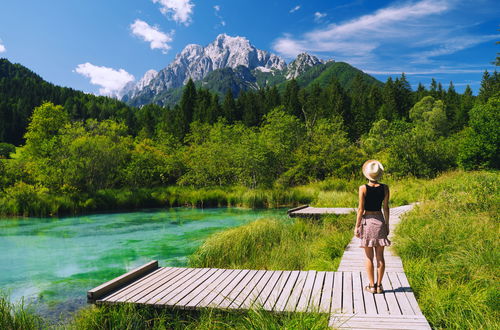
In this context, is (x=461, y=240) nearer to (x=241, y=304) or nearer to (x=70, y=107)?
(x=241, y=304)

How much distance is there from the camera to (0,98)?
7000 cm

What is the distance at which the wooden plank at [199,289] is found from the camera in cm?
388

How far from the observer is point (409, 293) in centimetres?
384

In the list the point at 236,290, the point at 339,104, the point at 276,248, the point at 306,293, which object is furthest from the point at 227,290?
the point at 339,104

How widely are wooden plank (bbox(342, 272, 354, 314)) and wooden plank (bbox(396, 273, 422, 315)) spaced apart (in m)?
0.59

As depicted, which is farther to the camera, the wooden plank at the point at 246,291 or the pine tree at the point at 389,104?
the pine tree at the point at 389,104

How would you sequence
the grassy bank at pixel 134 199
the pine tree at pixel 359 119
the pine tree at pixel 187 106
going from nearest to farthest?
the grassy bank at pixel 134 199 < the pine tree at pixel 359 119 < the pine tree at pixel 187 106

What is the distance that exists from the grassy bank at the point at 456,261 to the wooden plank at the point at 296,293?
127 cm

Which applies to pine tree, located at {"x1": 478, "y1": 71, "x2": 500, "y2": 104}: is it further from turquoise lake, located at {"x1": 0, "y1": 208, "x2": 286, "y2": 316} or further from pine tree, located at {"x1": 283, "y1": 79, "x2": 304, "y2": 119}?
turquoise lake, located at {"x1": 0, "y1": 208, "x2": 286, "y2": 316}

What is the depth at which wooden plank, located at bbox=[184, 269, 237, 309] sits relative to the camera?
380 cm

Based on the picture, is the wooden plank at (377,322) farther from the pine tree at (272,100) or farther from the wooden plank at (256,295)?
the pine tree at (272,100)

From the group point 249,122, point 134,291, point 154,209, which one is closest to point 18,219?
point 154,209

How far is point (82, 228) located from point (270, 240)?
8783 millimetres

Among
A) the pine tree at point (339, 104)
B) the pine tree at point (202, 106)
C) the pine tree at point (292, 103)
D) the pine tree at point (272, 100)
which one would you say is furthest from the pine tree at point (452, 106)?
the pine tree at point (202, 106)
